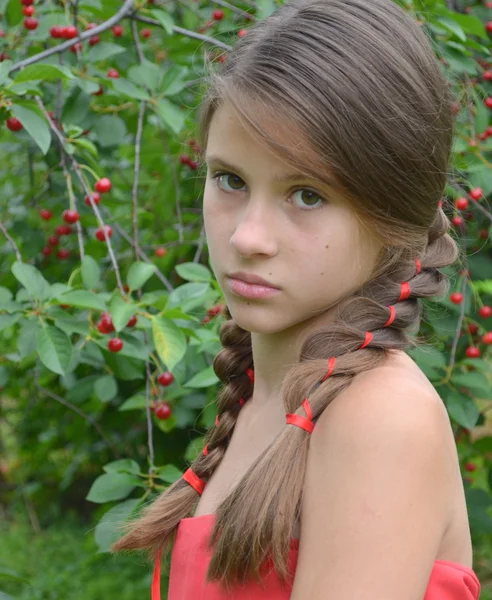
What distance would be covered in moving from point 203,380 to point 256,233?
2.87 ft

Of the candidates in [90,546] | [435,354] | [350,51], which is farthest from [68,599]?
[350,51]

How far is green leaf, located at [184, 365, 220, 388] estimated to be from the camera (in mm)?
1950

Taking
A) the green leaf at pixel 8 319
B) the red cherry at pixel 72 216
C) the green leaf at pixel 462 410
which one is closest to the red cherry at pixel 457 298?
the green leaf at pixel 462 410

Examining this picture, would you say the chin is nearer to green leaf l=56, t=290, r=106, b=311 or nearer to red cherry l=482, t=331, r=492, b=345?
green leaf l=56, t=290, r=106, b=311

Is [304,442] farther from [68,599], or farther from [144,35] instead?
[68,599]

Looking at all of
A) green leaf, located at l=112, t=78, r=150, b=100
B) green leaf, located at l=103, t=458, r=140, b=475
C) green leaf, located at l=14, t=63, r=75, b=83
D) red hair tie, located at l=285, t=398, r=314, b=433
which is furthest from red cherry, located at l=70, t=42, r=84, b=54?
red hair tie, located at l=285, t=398, r=314, b=433

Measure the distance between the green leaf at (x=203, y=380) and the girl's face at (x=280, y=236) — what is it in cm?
75

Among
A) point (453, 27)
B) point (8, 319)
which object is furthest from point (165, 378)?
point (453, 27)

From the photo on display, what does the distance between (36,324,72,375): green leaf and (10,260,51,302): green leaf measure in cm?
7

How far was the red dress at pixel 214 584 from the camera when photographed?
1154mm

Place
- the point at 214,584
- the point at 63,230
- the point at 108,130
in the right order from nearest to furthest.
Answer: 1. the point at 214,584
2. the point at 108,130
3. the point at 63,230

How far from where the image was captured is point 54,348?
1.84 m

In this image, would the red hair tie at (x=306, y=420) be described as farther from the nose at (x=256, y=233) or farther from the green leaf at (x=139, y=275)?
the green leaf at (x=139, y=275)

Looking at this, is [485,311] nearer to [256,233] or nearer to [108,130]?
[108,130]
